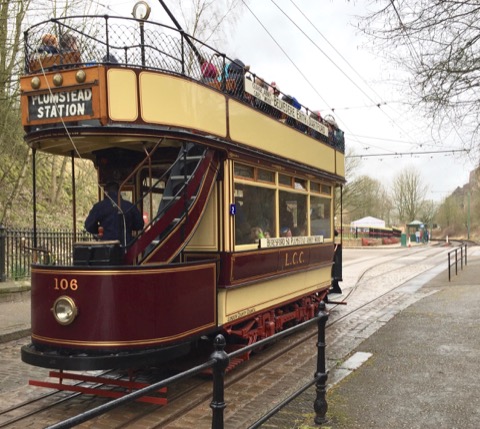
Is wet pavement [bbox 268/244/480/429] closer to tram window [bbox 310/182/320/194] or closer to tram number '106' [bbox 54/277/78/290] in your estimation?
tram number '106' [bbox 54/277/78/290]

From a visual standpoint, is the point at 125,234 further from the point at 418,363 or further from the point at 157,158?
the point at 418,363

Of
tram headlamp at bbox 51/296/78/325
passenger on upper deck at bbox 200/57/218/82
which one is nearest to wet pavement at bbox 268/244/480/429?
tram headlamp at bbox 51/296/78/325

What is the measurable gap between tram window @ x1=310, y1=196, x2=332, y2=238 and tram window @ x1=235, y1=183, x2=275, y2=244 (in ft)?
6.23

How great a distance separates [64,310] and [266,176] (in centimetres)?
346

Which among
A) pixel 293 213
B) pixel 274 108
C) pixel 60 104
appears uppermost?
pixel 274 108

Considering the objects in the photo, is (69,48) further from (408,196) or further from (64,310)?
(408,196)

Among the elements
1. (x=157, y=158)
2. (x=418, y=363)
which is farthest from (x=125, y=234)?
(x=418, y=363)

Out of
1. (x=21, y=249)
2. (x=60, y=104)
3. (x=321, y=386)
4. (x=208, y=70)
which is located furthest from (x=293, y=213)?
(x=21, y=249)

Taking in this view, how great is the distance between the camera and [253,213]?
7.00m

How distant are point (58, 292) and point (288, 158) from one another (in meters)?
4.22

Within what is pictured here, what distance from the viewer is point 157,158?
6.95m

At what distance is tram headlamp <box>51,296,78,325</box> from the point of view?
4.96 metres

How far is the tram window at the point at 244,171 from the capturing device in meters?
6.56

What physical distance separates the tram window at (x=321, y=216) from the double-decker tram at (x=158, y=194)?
1691 millimetres
